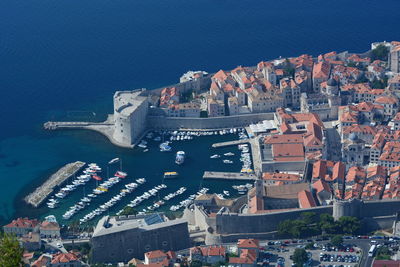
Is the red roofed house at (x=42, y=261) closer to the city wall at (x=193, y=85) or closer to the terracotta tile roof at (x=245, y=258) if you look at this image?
the terracotta tile roof at (x=245, y=258)

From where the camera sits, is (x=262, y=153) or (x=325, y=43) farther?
(x=325, y=43)

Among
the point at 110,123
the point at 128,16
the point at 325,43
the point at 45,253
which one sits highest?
the point at 128,16

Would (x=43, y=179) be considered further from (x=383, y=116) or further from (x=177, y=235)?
(x=383, y=116)

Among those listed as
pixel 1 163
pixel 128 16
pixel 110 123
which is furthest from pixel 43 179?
pixel 128 16

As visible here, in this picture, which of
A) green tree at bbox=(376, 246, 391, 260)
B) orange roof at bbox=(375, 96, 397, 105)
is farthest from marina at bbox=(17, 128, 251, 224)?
green tree at bbox=(376, 246, 391, 260)

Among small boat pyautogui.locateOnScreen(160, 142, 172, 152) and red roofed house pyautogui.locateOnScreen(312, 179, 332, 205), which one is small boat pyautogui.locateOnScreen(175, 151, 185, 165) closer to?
small boat pyautogui.locateOnScreen(160, 142, 172, 152)
